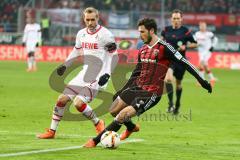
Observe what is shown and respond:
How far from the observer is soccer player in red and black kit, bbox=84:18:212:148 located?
42.0ft

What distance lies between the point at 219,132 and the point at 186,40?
15.4 ft

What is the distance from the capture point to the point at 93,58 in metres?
14.7

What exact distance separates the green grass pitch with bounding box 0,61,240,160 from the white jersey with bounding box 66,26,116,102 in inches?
41.2

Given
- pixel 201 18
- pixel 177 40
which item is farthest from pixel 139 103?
pixel 201 18

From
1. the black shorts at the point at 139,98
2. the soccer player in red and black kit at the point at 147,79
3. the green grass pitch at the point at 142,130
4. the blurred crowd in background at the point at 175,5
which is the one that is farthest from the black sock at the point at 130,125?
the blurred crowd in background at the point at 175,5

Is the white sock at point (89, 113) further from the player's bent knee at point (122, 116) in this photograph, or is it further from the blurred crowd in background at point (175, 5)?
the blurred crowd in background at point (175, 5)

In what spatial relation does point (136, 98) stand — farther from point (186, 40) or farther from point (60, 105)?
point (186, 40)

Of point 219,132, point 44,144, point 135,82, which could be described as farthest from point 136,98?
point 219,132

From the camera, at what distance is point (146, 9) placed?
48.0 m

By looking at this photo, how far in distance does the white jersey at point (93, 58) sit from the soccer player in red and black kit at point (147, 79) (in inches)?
38.7

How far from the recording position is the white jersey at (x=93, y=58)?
1433 cm

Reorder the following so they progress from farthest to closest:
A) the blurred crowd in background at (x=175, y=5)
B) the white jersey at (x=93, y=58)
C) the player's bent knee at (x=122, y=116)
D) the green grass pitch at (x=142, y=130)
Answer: the blurred crowd in background at (x=175, y=5)
the white jersey at (x=93, y=58)
the player's bent knee at (x=122, y=116)
the green grass pitch at (x=142, y=130)

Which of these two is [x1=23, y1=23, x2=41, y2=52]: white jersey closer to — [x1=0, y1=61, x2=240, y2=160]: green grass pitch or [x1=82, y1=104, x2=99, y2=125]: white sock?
[x1=0, y1=61, x2=240, y2=160]: green grass pitch

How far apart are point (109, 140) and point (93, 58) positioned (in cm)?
261
